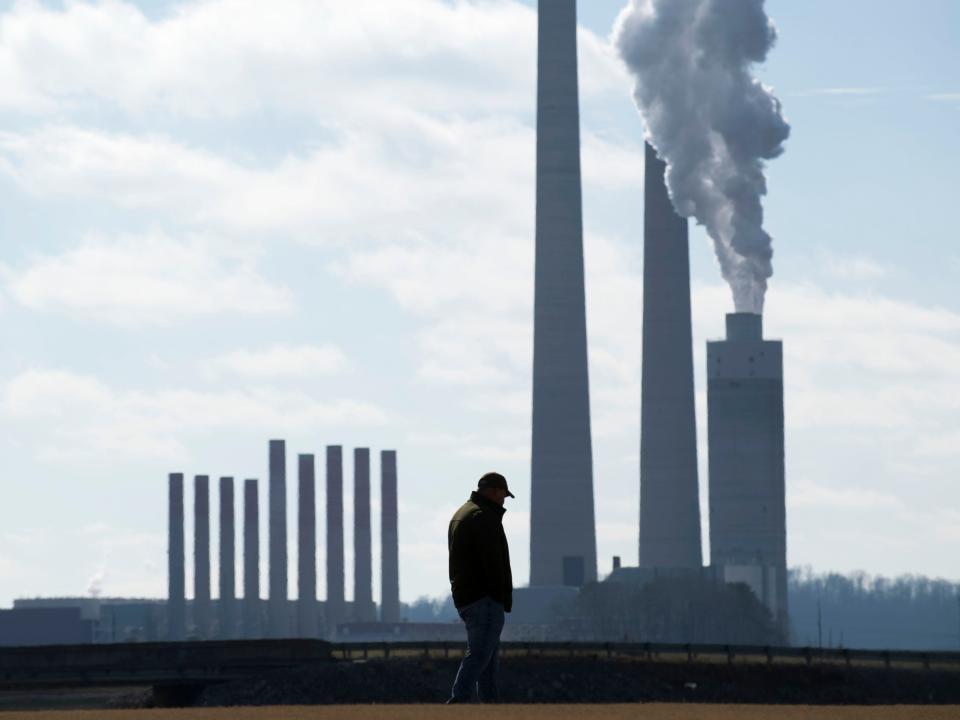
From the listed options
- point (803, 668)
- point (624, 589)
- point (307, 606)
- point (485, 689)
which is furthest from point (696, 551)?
point (485, 689)

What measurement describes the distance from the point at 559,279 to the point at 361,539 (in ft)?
71.2

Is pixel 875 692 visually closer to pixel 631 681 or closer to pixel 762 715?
pixel 631 681

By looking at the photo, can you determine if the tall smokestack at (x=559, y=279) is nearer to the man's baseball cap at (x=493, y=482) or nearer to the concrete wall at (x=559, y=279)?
the concrete wall at (x=559, y=279)

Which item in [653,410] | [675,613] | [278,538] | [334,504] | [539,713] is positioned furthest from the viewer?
[653,410]

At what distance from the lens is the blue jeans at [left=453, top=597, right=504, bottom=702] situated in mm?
17297

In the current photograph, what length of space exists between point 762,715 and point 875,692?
4031cm

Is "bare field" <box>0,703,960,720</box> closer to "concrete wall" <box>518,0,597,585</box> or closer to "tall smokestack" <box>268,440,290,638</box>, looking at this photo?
"concrete wall" <box>518,0,597,585</box>

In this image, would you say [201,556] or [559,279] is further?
[201,556]

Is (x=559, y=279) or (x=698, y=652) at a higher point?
(x=559, y=279)

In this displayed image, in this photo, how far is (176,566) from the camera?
13988 centimetres

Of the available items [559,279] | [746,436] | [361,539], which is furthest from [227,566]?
[746,436]

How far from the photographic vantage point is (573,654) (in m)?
57.3

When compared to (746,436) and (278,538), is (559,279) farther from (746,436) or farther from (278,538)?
(278,538)

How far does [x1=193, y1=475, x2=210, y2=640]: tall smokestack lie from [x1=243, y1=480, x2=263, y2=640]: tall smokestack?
2.52 m
